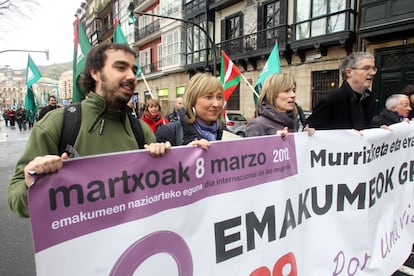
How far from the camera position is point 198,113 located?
8.05 feet

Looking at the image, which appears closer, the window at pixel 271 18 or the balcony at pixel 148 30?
the window at pixel 271 18

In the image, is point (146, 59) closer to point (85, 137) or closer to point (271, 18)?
point (271, 18)

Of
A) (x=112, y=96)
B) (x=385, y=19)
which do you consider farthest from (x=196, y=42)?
(x=112, y=96)

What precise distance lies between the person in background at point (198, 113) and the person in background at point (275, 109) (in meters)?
0.35

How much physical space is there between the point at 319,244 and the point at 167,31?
1104 inches

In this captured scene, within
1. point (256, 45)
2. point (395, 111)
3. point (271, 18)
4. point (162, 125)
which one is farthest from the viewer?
point (256, 45)

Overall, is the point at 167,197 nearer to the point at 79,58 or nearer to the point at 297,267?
the point at 297,267

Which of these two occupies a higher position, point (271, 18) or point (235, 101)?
point (271, 18)

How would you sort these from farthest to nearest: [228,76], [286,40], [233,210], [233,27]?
[233,27] → [286,40] → [228,76] → [233,210]

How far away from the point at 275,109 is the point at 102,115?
1.44 meters

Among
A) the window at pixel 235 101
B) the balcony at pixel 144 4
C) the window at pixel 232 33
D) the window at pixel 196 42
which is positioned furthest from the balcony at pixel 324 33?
the balcony at pixel 144 4

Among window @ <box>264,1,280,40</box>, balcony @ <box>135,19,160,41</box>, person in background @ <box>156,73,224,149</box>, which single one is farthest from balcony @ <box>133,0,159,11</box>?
person in background @ <box>156,73,224,149</box>

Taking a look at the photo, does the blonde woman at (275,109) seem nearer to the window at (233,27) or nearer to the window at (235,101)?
the window at (235,101)

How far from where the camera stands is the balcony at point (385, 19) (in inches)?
452
